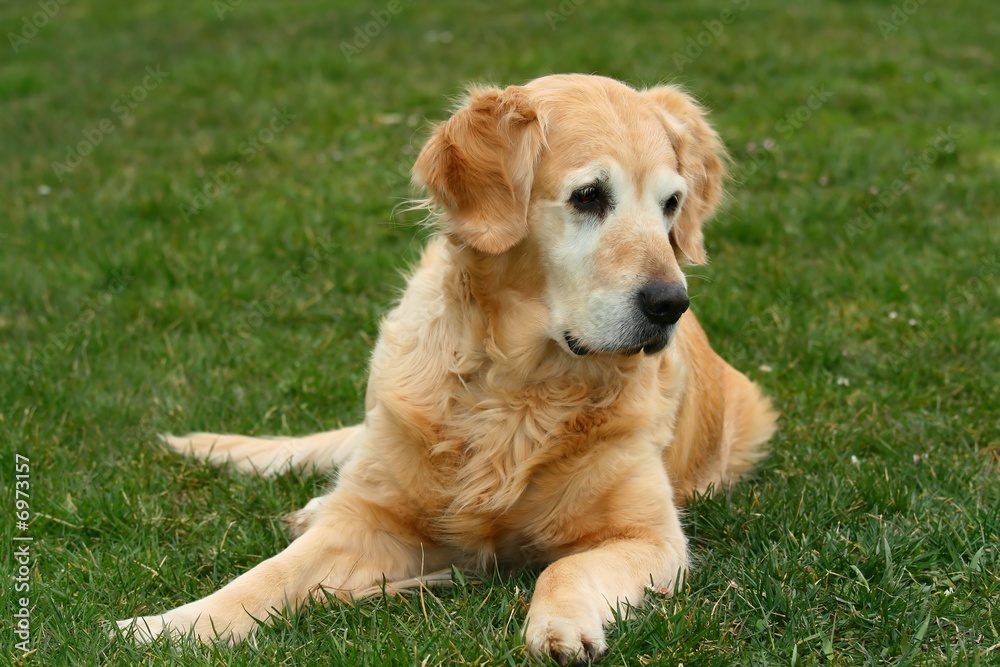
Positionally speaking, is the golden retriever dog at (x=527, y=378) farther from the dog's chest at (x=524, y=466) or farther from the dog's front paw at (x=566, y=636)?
the dog's front paw at (x=566, y=636)

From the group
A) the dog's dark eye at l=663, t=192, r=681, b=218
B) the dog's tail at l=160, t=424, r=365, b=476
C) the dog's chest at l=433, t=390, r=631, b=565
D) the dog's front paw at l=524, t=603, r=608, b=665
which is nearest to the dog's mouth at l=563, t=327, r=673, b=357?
the dog's chest at l=433, t=390, r=631, b=565

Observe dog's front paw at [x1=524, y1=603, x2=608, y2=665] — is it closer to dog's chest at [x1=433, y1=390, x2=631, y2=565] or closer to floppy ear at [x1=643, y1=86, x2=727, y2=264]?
dog's chest at [x1=433, y1=390, x2=631, y2=565]

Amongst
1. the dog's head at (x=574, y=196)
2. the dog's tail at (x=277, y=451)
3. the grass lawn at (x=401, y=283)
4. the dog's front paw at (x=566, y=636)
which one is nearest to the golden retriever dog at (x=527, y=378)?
the dog's head at (x=574, y=196)

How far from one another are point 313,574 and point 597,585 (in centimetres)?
85

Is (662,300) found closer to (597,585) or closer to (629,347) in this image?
(629,347)

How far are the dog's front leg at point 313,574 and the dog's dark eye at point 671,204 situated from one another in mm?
1261

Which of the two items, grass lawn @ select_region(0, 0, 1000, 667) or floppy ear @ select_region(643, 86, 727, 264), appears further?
floppy ear @ select_region(643, 86, 727, 264)

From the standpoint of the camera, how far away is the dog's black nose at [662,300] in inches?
114

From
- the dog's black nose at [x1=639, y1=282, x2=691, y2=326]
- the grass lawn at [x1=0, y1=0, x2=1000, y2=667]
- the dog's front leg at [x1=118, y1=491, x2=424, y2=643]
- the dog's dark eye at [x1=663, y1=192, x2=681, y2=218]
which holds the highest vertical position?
the dog's dark eye at [x1=663, y1=192, x2=681, y2=218]

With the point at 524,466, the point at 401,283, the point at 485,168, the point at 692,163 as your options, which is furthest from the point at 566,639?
the point at 401,283

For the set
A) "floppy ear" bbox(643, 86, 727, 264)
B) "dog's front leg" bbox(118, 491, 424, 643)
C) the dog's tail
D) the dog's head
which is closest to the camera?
"dog's front leg" bbox(118, 491, 424, 643)

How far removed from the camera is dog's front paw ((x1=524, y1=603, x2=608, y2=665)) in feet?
8.40

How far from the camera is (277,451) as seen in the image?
3961 millimetres

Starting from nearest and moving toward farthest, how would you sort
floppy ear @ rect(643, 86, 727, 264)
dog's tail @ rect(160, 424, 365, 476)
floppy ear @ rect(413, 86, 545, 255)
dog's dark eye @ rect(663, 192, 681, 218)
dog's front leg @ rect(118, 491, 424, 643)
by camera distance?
dog's front leg @ rect(118, 491, 424, 643), floppy ear @ rect(413, 86, 545, 255), dog's dark eye @ rect(663, 192, 681, 218), floppy ear @ rect(643, 86, 727, 264), dog's tail @ rect(160, 424, 365, 476)
